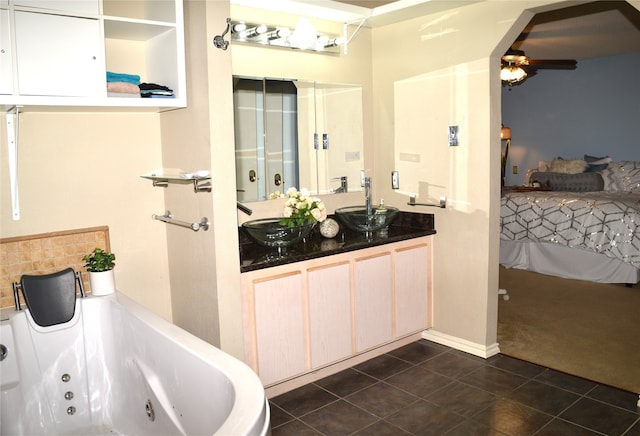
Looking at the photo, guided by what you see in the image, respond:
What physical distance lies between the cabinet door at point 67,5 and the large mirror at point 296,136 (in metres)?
0.95

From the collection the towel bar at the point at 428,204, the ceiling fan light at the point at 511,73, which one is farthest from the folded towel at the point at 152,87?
the ceiling fan light at the point at 511,73

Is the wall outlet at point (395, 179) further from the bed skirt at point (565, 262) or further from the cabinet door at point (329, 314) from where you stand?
the bed skirt at point (565, 262)

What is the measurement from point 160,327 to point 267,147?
1.40 metres

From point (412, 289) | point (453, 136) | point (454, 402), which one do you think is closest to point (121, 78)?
point (453, 136)

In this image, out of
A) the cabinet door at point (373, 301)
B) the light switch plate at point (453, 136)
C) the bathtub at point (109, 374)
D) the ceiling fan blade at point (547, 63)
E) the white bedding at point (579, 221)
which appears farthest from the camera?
the ceiling fan blade at point (547, 63)

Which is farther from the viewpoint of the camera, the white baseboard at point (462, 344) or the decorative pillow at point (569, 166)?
the decorative pillow at point (569, 166)

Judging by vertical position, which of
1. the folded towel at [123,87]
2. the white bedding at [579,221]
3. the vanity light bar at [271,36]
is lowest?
the white bedding at [579,221]

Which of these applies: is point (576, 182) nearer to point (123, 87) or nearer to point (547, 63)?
point (547, 63)

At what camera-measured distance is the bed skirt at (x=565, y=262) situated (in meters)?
5.10

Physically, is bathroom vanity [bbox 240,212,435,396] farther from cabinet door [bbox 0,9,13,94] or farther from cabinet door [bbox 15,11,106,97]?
cabinet door [bbox 0,9,13,94]

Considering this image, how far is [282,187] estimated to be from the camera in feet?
11.2

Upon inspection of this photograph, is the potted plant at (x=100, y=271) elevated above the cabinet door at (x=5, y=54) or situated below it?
below

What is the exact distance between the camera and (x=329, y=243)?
10.7 feet

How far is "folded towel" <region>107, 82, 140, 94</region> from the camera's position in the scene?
2481 mm
